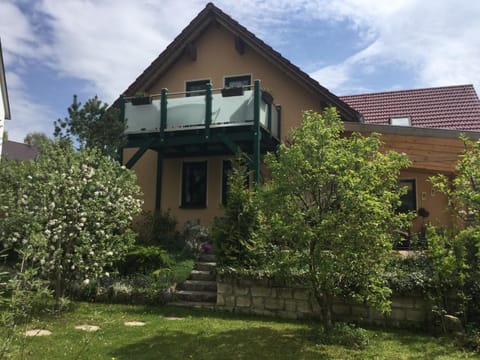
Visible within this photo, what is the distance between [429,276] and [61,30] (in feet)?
31.3

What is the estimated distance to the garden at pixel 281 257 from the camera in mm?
5957

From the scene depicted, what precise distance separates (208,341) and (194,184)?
28.5ft

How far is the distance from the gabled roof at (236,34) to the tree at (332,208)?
677 cm

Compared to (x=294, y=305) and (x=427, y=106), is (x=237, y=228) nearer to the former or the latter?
(x=294, y=305)

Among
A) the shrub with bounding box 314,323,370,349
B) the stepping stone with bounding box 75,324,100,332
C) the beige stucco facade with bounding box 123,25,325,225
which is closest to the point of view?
the shrub with bounding box 314,323,370,349

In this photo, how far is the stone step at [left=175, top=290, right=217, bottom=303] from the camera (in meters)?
8.88

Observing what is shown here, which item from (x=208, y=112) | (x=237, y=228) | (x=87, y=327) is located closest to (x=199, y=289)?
(x=237, y=228)

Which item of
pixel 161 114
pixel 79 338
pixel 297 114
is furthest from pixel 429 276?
pixel 161 114

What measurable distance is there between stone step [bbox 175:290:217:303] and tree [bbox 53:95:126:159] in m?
4.43

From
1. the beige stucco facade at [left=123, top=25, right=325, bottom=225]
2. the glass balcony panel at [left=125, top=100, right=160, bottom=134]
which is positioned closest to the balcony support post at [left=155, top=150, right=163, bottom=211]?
the beige stucco facade at [left=123, top=25, right=325, bottom=225]

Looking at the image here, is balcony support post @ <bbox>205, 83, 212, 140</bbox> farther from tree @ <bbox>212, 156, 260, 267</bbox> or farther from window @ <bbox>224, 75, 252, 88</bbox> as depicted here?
tree @ <bbox>212, 156, 260, 267</bbox>

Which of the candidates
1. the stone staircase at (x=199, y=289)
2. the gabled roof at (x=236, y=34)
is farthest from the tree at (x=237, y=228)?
the gabled roof at (x=236, y=34)

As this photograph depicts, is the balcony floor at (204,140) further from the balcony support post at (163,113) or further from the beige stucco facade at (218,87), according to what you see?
Answer: the beige stucco facade at (218,87)

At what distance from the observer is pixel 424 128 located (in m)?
9.70
